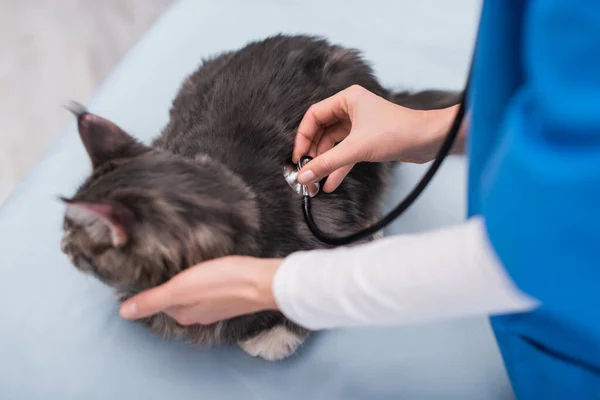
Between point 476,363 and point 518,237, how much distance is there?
621mm

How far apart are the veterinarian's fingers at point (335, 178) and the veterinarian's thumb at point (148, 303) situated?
1.24ft

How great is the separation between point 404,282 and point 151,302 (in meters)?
0.38

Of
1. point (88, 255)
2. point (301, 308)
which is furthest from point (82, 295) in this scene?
point (301, 308)

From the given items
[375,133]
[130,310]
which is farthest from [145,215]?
[375,133]

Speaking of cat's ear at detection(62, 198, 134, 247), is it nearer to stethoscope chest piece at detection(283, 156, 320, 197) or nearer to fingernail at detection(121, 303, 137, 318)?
fingernail at detection(121, 303, 137, 318)

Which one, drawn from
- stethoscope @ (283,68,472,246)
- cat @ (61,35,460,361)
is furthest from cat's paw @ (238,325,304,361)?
stethoscope @ (283,68,472,246)

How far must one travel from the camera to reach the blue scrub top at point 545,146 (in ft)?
1.24

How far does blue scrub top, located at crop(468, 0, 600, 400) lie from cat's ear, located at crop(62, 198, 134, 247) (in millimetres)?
430

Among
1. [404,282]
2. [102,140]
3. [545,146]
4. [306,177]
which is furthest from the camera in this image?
[306,177]

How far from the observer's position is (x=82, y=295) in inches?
40.5

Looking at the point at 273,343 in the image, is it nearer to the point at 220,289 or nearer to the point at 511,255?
the point at 220,289

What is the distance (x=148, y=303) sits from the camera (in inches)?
28.1

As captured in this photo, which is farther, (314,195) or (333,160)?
(314,195)

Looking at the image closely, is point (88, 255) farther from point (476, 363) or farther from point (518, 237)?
point (476, 363)
